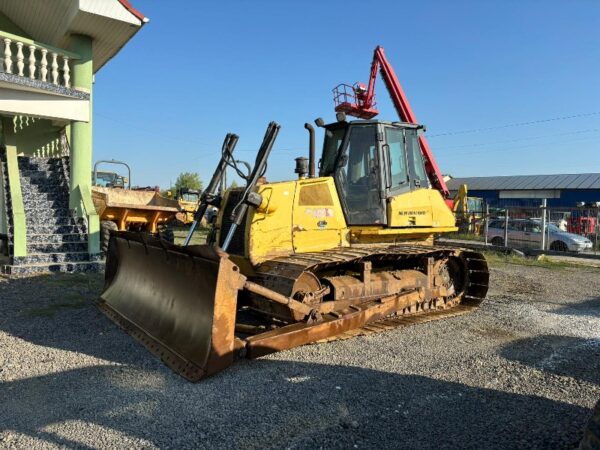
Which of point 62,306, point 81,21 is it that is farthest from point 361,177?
point 81,21

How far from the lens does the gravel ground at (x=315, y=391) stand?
10.8 feet

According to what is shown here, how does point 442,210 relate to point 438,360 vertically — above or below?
above

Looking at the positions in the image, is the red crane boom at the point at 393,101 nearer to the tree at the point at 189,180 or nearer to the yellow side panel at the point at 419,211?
the yellow side panel at the point at 419,211

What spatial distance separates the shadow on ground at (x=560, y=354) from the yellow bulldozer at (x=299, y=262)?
1.42m

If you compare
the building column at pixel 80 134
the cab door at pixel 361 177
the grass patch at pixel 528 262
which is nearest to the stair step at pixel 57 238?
the building column at pixel 80 134

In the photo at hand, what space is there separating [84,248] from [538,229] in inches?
578

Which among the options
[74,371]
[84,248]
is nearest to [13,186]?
[84,248]

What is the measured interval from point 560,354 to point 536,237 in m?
12.8

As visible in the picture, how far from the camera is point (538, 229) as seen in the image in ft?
55.2

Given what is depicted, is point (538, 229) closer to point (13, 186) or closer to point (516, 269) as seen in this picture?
point (516, 269)

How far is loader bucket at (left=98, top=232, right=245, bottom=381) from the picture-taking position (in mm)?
4285

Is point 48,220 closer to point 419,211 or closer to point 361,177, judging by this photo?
point 361,177

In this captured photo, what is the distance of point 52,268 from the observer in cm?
965

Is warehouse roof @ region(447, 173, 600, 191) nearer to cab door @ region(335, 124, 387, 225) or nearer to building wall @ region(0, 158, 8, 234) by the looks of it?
cab door @ region(335, 124, 387, 225)
